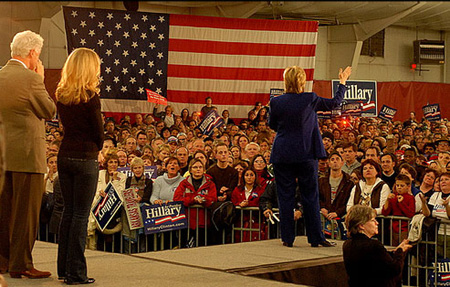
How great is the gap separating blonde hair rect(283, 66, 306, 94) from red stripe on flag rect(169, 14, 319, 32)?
454 inches

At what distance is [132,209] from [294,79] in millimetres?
2566

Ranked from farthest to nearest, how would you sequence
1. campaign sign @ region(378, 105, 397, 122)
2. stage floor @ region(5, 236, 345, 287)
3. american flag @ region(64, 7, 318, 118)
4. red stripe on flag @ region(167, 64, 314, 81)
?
campaign sign @ region(378, 105, 397, 122)
red stripe on flag @ region(167, 64, 314, 81)
american flag @ region(64, 7, 318, 118)
stage floor @ region(5, 236, 345, 287)

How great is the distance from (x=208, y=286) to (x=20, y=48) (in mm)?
1827

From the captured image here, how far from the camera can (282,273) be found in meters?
5.04

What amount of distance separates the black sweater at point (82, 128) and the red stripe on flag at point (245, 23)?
42.9ft

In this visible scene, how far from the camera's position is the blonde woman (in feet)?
13.0

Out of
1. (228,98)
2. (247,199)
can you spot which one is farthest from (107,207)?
(228,98)

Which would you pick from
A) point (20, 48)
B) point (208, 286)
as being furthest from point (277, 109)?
point (20, 48)

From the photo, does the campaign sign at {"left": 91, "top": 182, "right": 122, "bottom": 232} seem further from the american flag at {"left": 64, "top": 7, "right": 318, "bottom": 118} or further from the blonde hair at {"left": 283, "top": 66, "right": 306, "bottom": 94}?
the american flag at {"left": 64, "top": 7, "right": 318, "bottom": 118}

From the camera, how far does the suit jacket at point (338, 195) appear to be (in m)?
7.04

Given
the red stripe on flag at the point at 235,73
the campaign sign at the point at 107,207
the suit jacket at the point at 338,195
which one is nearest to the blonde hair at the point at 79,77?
the campaign sign at the point at 107,207

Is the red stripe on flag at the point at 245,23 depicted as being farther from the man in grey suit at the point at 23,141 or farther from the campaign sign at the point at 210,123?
the man in grey suit at the point at 23,141

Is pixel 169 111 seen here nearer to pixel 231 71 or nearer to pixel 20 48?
pixel 231 71

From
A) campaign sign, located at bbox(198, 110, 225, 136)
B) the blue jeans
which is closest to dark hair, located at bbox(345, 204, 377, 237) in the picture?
the blue jeans
